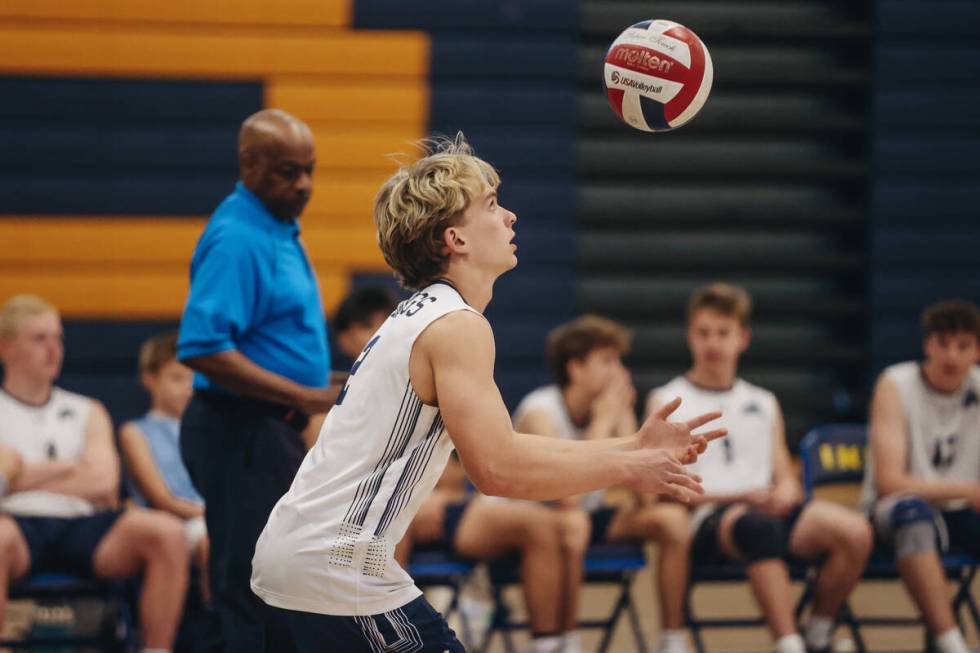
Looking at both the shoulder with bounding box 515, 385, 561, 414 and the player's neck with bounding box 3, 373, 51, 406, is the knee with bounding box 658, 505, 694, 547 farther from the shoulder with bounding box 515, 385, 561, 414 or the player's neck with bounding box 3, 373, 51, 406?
the player's neck with bounding box 3, 373, 51, 406

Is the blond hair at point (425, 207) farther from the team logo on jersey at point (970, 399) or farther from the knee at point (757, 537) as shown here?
the team logo on jersey at point (970, 399)

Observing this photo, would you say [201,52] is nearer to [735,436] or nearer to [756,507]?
[735,436]

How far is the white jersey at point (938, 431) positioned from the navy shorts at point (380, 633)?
3.69 metres

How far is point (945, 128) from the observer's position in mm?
7848

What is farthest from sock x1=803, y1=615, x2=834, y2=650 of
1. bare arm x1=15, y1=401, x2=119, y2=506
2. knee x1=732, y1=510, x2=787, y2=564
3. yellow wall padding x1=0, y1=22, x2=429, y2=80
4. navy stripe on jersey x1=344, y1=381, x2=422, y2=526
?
yellow wall padding x1=0, y1=22, x2=429, y2=80

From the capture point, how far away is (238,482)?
140 inches

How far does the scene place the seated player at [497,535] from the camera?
200 inches

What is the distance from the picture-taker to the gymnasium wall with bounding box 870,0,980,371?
7758 millimetres

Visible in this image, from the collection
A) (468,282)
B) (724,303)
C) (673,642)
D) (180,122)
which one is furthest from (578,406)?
(468,282)

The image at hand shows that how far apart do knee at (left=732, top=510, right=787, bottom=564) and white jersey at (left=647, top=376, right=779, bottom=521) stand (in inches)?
17.5

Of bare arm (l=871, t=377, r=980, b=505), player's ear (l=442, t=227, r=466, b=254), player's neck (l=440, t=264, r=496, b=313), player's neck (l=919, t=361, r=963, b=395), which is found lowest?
bare arm (l=871, t=377, r=980, b=505)

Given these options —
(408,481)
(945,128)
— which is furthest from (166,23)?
(408,481)

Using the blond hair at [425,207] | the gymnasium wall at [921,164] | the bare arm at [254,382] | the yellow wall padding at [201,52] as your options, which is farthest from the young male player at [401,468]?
the gymnasium wall at [921,164]

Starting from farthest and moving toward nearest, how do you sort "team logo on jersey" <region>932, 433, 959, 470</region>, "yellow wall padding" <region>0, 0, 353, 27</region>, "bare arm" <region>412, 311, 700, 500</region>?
1. "yellow wall padding" <region>0, 0, 353, 27</region>
2. "team logo on jersey" <region>932, 433, 959, 470</region>
3. "bare arm" <region>412, 311, 700, 500</region>
